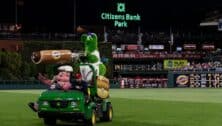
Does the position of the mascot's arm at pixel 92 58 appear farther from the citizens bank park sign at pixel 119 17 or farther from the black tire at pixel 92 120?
the citizens bank park sign at pixel 119 17

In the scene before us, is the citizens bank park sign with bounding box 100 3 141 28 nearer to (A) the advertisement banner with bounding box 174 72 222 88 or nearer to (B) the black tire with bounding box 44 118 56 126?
(A) the advertisement banner with bounding box 174 72 222 88

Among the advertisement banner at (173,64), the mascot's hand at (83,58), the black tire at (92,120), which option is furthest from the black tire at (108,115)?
the advertisement banner at (173,64)

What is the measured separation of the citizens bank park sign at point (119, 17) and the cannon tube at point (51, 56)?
63825mm

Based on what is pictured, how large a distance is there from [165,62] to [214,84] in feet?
50.5

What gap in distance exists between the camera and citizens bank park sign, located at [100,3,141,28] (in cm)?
7988

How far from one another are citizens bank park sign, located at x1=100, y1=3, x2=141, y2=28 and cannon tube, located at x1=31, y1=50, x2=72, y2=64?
6383 cm

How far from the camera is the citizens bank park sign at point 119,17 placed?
7988cm

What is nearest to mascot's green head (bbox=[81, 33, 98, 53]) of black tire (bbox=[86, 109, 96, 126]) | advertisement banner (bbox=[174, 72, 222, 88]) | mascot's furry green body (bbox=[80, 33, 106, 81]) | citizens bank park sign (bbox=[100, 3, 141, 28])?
mascot's furry green body (bbox=[80, 33, 106, 81])

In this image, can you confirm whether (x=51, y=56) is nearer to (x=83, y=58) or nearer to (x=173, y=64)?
(x=83, y=58)

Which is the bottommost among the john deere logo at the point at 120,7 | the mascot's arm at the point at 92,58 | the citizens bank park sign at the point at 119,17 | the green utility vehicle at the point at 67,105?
the green utility vehicle at the point at 67,105

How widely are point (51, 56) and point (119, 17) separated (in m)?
64.8

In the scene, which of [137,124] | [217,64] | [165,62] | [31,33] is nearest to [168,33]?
[165,62]

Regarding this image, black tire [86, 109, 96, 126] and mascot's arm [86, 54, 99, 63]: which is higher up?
mascot's arm [86, 54, 99, 63]

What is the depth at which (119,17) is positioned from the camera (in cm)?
8000
